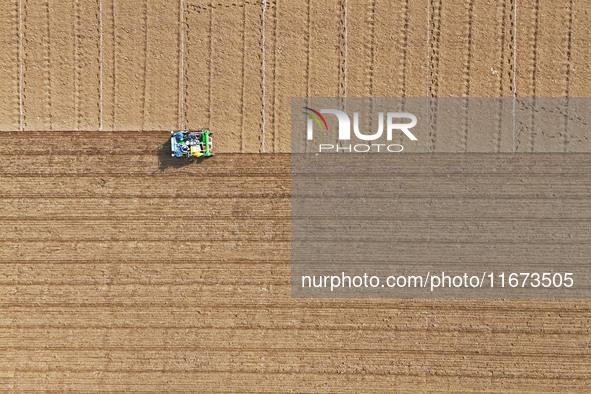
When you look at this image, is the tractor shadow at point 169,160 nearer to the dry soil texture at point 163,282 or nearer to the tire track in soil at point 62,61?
the dry soil texture at point 163,282

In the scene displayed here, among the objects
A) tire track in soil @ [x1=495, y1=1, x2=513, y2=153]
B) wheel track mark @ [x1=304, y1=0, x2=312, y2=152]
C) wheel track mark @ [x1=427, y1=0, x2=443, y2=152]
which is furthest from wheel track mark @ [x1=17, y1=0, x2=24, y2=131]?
tire track in soil @ [x1=495, y1=1, x2=513, y2=153]

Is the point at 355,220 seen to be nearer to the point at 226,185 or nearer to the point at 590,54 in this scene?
the point at 226,185

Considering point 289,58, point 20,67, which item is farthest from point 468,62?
point 20,67

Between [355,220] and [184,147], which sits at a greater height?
[184,147]

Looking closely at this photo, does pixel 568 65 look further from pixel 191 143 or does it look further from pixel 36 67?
pixel 36 67

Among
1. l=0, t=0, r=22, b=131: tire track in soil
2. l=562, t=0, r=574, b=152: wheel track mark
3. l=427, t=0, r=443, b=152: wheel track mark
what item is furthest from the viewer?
l=0, t=0, r=22, b=131: tire track in soil

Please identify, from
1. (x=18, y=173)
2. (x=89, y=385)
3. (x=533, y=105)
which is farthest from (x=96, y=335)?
(x=533, y=105)

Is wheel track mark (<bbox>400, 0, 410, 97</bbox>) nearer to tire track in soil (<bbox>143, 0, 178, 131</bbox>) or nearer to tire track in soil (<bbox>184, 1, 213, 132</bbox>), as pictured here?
tire track in soil (<bbox>184, 1, 213, 132</bbox>)
